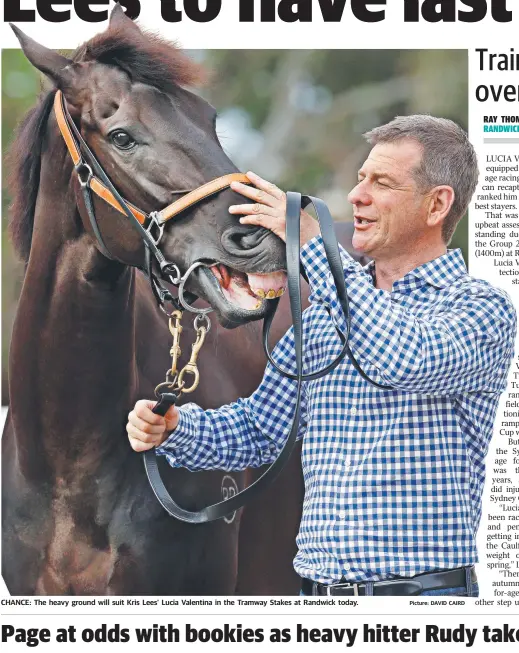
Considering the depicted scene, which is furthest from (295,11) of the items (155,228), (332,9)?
(155,228)

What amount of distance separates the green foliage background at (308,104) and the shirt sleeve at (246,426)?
4.00 feet

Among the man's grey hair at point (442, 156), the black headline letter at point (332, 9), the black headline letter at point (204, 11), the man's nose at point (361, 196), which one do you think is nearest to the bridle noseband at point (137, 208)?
the man's nose at point (361, 196)

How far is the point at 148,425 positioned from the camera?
253 cm

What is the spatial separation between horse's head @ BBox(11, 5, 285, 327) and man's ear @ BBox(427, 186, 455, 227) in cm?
53

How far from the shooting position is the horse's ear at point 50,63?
101 inches

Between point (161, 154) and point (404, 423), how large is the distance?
1049mm

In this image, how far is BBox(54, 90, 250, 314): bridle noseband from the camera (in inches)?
95.0

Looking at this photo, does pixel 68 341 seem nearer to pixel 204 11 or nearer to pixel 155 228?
pixel 155 228

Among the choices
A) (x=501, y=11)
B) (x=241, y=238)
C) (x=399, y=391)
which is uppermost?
(x=501, y=11)

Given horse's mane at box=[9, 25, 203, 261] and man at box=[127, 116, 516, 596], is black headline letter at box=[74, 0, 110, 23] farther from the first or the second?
man at box=[127, 116, 516, 596]

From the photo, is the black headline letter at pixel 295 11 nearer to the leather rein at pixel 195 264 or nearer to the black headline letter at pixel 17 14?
the black headline letter at pixel 17 14

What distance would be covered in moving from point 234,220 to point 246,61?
2302mm

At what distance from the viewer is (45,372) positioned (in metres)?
2.79
